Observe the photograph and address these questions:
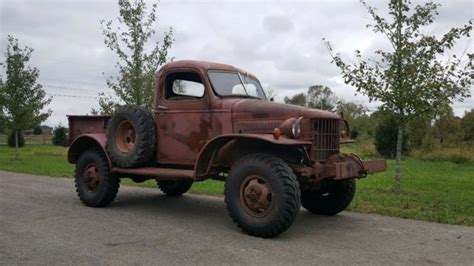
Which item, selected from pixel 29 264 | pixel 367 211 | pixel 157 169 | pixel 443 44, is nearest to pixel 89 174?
pixel 157 169

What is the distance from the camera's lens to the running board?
7539 mm

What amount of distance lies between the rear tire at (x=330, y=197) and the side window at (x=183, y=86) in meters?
2.31

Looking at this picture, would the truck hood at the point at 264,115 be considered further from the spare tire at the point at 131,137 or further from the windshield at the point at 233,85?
the spare tire at the point at 131,137

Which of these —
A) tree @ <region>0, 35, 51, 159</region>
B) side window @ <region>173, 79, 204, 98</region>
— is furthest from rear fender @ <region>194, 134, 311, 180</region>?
tree @ <region>0, 35, 51, 159</region>

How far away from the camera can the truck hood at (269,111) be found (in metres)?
6.96

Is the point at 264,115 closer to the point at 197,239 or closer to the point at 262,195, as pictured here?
the point at 262,195

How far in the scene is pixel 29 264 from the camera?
5.08 metres

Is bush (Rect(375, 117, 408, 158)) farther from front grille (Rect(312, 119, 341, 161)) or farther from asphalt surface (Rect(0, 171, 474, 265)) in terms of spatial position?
front grille (Rect(312, 119, 341, 161))

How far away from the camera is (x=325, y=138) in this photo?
7102 millimetres

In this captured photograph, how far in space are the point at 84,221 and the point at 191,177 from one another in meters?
1.63

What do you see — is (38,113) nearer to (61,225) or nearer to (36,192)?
(36,192)

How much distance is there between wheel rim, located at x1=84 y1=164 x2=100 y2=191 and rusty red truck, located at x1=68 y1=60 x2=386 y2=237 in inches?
0.7

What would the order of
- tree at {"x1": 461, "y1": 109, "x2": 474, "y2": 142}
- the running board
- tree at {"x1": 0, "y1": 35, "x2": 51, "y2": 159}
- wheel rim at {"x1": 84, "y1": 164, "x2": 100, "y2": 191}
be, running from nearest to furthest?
the running board < wheel rim at {"x1": 84, "y1": 164, "x2": 100, "y2": 191} < tree at {"x1": 0, "y1": 35, "x2": 51, "y2": 159} < tree at {"x1": 461, "y1": 109, "x2": 474, "y2": 142}

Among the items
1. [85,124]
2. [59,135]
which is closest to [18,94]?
[85,124]
